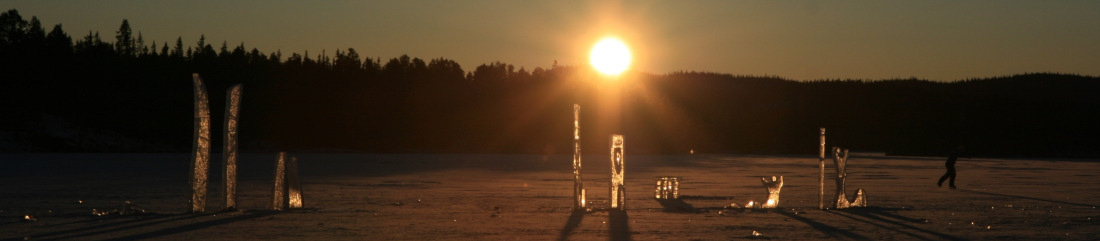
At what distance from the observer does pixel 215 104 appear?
16012 centimetres

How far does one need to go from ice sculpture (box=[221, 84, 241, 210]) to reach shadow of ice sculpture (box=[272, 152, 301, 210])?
0.67 m

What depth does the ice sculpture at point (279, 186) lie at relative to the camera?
1920 centimetres

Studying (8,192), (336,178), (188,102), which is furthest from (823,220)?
(188,102)

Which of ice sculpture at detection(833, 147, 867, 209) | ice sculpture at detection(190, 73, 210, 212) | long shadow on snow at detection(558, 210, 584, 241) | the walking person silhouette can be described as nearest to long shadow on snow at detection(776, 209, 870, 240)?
ice sculpture at detection(833, 147, 867, 209)

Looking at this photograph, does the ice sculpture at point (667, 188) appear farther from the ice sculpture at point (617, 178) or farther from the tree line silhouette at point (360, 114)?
the tree line silhouette at point (360, 114)

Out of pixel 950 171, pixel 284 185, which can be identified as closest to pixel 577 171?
pixel 284 185

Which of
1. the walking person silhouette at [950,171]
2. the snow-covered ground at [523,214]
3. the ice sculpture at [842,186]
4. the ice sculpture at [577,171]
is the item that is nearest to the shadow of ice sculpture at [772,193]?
the snow-covered ground at [523,214]

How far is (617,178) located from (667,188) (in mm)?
3945

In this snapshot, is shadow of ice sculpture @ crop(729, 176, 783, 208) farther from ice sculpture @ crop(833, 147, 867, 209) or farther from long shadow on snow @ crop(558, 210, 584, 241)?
long shadow on snow @ crop(558, 210, 584, 241)

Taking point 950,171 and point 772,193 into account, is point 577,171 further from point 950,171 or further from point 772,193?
point 950,171

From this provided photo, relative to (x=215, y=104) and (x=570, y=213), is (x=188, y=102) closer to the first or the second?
(x=215, y=104)

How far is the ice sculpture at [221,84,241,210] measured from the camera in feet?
60.3

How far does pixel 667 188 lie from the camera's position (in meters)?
23.8

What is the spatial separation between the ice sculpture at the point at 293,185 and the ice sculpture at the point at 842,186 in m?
8.43
